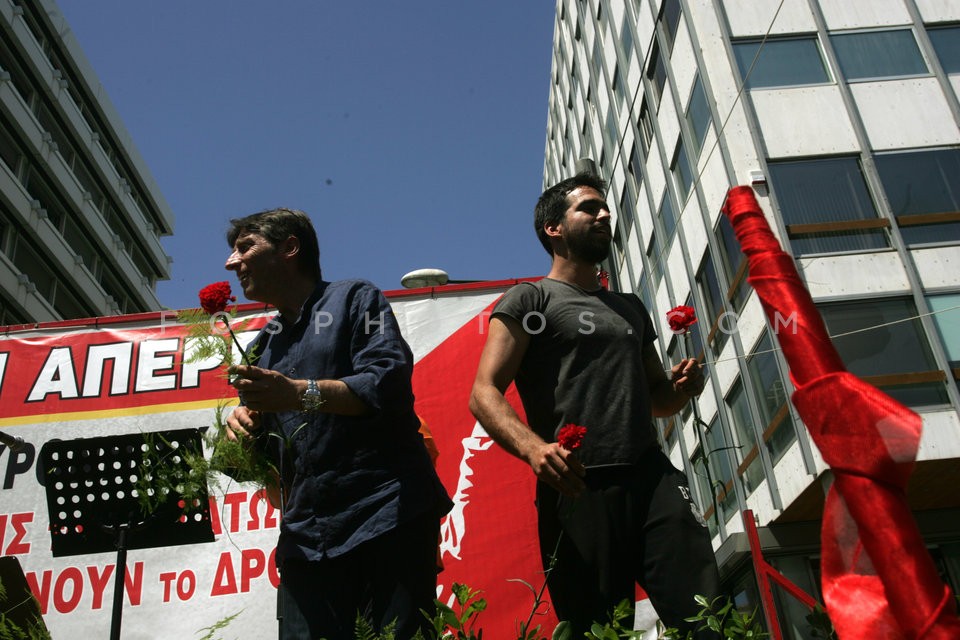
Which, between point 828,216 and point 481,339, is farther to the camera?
point 828,216

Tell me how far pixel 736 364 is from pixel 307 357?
10.2 metres

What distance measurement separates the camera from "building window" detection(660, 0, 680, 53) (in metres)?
13.1

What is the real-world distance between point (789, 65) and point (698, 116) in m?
1.50

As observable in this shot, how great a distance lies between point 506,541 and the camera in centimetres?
505

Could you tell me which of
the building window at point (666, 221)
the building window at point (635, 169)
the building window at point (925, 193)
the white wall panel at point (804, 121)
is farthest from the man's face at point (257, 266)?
the building window at point (635, 169)

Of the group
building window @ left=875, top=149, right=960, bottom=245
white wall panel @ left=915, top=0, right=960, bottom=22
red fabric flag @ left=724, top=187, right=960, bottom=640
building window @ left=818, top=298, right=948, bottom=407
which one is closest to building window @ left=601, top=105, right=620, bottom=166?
white wall panel @ left=915, top=0, right=960, bottom=22

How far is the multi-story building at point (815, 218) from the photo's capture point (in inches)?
358

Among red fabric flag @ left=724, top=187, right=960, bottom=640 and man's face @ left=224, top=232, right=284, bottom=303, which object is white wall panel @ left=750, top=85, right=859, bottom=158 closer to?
man's face @ left=224, top=232, right=284, bottom=303

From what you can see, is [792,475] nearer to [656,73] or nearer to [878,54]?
[878,54]

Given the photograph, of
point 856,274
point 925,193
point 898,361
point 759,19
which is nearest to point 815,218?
point 856,274

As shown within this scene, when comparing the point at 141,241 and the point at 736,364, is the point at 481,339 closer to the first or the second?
the point at 736,364

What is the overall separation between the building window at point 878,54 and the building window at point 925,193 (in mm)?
1201

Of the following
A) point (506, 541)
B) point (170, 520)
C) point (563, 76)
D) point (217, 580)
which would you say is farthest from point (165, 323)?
point (563, 76)

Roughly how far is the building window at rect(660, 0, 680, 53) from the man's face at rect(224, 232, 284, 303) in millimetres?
12023
